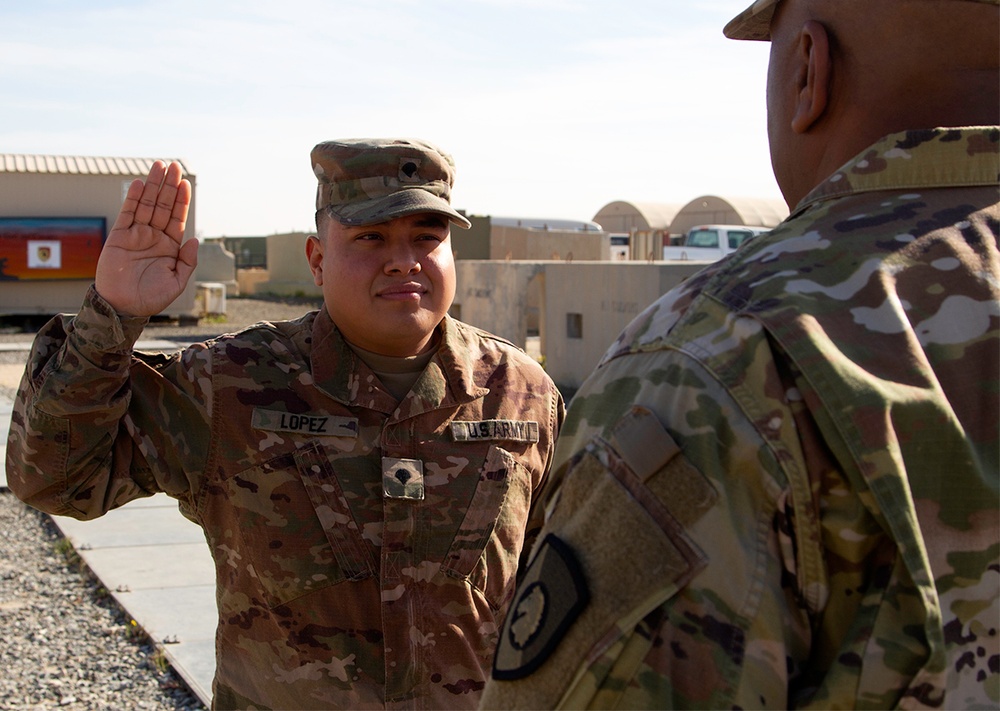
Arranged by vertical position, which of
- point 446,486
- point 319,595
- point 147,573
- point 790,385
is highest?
point 790,385

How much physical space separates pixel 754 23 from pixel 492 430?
126 cm

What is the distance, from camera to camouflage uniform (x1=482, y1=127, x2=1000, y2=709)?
1142mm

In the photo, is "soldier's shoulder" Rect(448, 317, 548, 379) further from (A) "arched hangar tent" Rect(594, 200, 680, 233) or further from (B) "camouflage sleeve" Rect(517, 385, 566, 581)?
(A) "arched hangar tent" Rect(594, 200, 680, 233)

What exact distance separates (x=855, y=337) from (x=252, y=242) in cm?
4331

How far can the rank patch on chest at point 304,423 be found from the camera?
8.22 feet

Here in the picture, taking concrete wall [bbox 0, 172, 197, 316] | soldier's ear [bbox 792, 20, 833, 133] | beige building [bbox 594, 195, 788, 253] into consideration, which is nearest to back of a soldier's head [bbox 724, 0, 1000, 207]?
soldier's ear [bbox 792, 20, 833, 133]

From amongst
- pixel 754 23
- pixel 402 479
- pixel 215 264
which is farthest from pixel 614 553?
pixel 215 264

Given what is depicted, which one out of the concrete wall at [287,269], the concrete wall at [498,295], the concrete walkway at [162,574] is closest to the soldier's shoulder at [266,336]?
the concrete walkway at [162,574]

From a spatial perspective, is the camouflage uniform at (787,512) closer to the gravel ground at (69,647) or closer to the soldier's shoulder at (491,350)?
the soldier's shoulder at (491,350)

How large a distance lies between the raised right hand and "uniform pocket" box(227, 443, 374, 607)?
1.49ft

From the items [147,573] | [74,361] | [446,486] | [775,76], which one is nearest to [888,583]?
[775,76]

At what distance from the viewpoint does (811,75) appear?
1.36m

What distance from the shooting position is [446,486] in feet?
8.38

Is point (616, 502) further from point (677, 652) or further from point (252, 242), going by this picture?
point (252, 242)
